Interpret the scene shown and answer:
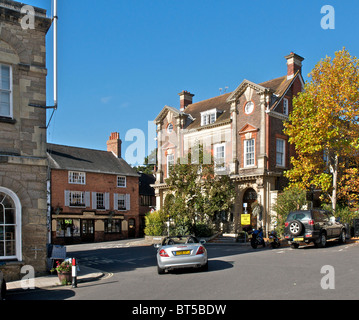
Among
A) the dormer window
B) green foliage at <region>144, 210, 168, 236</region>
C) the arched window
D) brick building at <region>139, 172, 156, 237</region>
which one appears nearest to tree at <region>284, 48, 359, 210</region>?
the dormer window

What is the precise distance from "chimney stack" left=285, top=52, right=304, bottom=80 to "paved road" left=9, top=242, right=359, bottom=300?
1915 centimetres

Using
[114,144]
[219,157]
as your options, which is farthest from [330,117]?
[114,144]

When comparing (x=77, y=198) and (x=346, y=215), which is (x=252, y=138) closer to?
(x=346, y=215)

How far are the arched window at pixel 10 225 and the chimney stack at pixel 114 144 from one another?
35.5m

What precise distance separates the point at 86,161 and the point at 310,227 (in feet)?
98.7

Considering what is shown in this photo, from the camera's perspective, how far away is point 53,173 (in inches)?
1585

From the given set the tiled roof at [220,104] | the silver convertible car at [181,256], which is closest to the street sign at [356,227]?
the tiled roof at [220,104]

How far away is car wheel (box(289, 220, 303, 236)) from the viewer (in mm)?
19250

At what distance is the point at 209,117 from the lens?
3588cm

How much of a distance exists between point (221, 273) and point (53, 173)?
3035cm

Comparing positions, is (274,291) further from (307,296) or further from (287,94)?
(287,94)

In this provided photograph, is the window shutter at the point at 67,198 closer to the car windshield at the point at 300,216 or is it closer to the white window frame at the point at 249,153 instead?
the white window frame at the point at 249,153

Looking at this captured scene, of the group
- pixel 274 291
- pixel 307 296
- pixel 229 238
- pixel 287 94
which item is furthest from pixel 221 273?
pixel 287 94

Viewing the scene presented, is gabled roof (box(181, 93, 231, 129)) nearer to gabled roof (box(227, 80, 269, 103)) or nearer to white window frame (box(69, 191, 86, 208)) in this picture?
gabled roof (box(227, 80, 269, 103))
